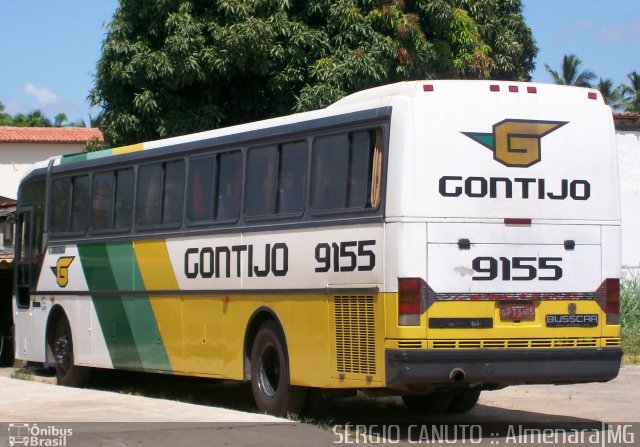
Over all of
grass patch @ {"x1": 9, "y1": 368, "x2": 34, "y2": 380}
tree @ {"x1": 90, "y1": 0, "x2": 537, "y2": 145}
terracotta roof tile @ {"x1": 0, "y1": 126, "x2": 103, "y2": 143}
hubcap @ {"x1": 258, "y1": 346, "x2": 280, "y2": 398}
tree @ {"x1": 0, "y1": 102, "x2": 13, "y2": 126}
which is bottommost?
grass patch @ {"x1": 9, "y1": 368, "x2": 34, "y2": 380}

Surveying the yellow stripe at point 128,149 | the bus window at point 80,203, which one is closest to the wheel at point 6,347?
the bus window at point 80,203

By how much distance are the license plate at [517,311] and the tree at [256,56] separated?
30.7 ft

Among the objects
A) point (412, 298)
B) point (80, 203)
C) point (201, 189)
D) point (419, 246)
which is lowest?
point (412, 298)

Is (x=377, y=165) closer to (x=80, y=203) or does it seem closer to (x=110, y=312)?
(x=110, y=312)

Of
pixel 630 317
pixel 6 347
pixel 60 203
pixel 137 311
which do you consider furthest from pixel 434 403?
pixel 6 347

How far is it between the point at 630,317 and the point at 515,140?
1168cm

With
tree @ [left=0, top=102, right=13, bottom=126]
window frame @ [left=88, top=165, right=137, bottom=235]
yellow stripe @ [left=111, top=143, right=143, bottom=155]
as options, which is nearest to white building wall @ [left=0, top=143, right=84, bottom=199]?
tree @ [left=0, top=102, right=13, bottom=126]

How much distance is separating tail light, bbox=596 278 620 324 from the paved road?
3.79ft

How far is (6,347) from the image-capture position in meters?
21.0

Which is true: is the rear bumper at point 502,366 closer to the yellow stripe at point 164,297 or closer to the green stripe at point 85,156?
the yellow stripe at point 164,297

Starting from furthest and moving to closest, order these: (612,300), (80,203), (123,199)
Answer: (80,203), (123,199), (612,300)

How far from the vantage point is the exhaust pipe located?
1044 cm

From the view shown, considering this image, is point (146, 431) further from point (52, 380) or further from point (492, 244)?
point (52, 380)

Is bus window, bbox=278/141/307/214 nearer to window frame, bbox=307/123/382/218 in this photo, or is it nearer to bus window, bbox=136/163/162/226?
window frame, bbox=307/123/382/218
